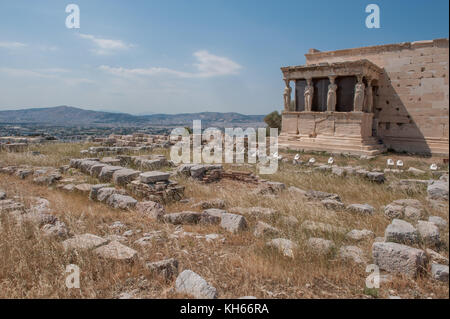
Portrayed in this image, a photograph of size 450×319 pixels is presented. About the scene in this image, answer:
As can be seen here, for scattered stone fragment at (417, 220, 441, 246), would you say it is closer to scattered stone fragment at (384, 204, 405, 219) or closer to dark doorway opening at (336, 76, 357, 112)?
scattered stone fragment at (384, 204, 405, 219)

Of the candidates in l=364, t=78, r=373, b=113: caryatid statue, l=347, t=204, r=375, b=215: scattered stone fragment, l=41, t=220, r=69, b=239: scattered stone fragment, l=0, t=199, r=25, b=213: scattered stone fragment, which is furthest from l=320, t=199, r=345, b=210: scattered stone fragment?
l=364, t=78, r=373, b=113: caryatid statue

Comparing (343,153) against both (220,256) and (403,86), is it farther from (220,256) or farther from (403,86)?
(220,256)

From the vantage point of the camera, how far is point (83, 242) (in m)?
4.27

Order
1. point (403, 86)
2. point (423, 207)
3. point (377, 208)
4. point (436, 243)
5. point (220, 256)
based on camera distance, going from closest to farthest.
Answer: point (436, 243)
point (220, 256)
point (423, 207)
point (377, 208)
point (403, 86)

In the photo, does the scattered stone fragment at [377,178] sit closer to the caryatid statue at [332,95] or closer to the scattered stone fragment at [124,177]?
the scattered stone fragment at [124,177]

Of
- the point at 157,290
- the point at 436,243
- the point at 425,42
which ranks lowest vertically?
the point at 157,290

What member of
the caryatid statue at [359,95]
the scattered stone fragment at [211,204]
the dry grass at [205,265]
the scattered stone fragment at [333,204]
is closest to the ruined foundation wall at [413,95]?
the caryatid statue at [359,95]

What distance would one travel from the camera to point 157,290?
3.37 m

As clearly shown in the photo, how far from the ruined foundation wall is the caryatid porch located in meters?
0.74

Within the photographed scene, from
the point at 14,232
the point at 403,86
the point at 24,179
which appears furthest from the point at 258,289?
the point at 403,86

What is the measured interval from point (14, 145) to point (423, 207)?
63.6 ft

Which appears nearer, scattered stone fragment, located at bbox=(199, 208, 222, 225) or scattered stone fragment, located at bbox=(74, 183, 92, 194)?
scattered stone fragment, located at bbox=(199, 208, 222, 225)

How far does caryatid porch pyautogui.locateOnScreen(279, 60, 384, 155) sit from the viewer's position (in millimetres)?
15852

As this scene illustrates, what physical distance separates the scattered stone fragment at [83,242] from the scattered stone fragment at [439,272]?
13.5 ft
